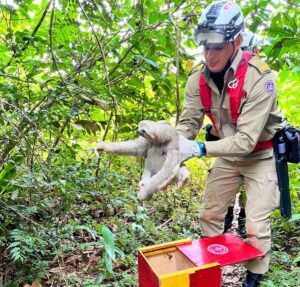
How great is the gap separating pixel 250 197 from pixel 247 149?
1.96 feet

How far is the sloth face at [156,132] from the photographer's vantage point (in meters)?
2.02

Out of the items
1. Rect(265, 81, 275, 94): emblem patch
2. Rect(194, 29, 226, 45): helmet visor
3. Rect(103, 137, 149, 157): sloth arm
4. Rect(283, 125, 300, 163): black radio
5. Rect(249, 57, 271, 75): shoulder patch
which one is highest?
Rect(194, 29, 226, 45): helmet visor

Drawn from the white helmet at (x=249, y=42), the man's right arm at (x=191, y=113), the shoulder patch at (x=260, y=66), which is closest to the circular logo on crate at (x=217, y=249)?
the man's right arm at (x=191, y=113)

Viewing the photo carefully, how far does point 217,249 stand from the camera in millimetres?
2551

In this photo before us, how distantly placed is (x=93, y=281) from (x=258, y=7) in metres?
2.55

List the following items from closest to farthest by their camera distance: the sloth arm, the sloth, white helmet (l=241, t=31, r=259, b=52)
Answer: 1. the sloth
2. the sloth arm
3. white helmet (l=241, t=31, r=259, b=52)

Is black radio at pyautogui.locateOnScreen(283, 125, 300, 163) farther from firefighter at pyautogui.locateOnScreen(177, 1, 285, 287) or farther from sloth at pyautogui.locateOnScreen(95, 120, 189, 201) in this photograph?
sloth at pyautogui.locateOnScreen(95, 120, 189, 201)

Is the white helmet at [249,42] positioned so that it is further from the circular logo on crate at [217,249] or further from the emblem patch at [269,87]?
the circular logo on crate at [217,249]

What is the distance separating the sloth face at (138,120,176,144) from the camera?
2.02 metres

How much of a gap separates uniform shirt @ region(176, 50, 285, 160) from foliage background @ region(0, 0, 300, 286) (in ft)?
0.53

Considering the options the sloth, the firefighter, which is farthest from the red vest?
the sloth

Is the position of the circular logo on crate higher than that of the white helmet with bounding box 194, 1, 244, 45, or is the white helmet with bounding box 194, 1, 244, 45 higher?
the white helmet with bounding box 194, 1, 244, 45

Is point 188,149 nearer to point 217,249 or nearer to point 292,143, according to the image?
point 217,249

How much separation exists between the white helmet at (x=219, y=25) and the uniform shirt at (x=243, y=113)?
0.24m
